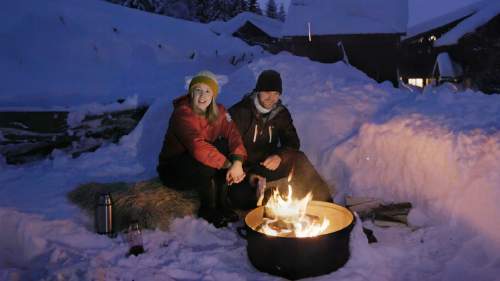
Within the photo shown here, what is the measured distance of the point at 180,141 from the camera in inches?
178

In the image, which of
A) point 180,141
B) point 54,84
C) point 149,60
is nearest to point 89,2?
point 149,60

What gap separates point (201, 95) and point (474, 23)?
20.3 m

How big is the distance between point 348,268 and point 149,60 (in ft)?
26.3

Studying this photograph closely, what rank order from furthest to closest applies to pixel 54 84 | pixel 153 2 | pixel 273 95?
pixel 153 2 → pixel 54 84 → pixel 273 95

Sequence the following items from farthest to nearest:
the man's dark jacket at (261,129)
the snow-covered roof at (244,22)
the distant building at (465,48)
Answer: the snow-covered roof at (244,22) < the distant building at (465,48) < the man's dark jacket at (261,129)

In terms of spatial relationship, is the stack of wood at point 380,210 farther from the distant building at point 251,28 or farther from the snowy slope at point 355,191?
the distant building at point 251,28

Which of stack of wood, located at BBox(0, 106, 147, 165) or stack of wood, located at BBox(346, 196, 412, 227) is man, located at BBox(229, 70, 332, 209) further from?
stack of wood, located at BBox(0, 106, 147, 165)

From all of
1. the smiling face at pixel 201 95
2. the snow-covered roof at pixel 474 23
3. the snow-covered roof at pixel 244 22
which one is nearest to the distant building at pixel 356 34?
the snow-covered roof at pixel 474 23

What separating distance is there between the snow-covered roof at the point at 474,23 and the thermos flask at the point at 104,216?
20672mm

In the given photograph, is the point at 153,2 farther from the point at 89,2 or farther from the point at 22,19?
the point at 22,19

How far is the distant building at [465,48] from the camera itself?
19797 millimetres

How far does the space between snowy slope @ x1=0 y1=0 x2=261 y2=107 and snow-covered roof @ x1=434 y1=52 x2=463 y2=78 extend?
15.7 metres

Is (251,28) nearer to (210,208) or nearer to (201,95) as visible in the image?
(201,95)

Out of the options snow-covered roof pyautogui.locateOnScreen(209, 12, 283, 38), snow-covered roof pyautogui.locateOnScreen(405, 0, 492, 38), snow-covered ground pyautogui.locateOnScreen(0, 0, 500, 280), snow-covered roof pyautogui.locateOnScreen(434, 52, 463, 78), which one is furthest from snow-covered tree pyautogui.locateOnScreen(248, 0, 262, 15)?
snow-covered ground pyautogui.locateOnScreen(0, 0, 500, 280)
